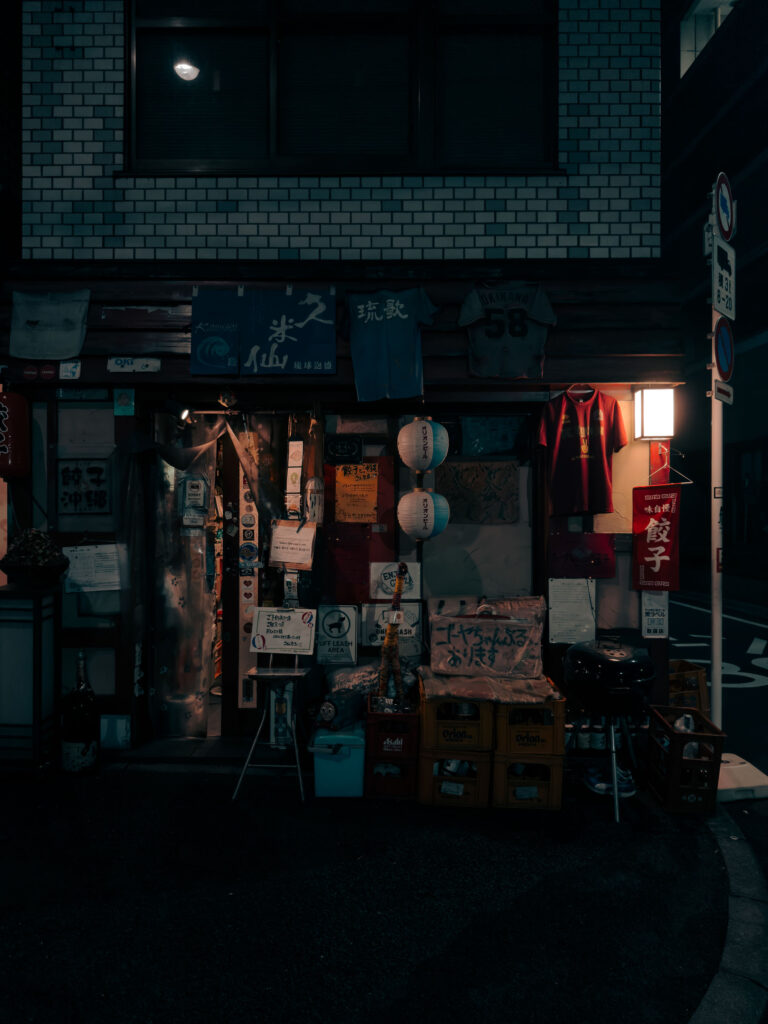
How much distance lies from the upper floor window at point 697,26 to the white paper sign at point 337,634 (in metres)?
23.4

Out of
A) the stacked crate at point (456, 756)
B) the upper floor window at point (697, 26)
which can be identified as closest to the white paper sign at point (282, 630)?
the stacked crate at point (456, 756)

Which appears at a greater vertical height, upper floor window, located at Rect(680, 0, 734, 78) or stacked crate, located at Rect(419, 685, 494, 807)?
upper floor window, located at Rect(680, 0, 734, 78)

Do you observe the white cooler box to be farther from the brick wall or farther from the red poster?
the brick wall

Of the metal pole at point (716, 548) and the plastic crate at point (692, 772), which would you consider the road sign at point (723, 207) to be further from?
the plastic crate at point (692, 772)

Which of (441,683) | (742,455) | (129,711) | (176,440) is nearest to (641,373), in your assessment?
(441,683)

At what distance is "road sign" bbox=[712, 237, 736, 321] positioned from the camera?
237 inches

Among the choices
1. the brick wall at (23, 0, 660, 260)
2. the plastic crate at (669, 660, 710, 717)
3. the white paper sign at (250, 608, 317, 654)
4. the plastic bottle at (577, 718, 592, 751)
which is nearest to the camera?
the white paper sign at (250, 608, 317, 654)

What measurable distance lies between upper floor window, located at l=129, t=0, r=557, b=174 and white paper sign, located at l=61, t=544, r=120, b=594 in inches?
160

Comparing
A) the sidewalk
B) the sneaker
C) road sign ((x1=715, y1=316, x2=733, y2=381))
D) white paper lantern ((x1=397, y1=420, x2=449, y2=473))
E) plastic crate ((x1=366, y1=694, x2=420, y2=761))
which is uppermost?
road sign ((x1=715, y1=316, x2=733, y2=381))

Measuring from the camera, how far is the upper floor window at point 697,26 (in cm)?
2009

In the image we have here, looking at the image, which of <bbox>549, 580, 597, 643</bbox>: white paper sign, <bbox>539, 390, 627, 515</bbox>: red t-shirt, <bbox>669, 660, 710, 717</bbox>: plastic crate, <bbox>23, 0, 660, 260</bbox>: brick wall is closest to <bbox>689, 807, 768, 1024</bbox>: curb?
<bbox>669, 660, 710, 717</bbox>: plastic crate

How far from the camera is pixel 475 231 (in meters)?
6.49

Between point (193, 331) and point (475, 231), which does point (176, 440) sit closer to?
point (193, 331)

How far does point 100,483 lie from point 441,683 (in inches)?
159
